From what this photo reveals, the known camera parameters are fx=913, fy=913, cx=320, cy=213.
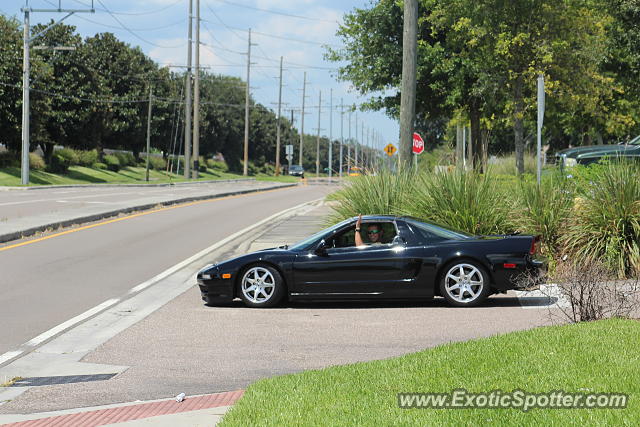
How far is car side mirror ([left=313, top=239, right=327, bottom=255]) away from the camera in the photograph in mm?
12148

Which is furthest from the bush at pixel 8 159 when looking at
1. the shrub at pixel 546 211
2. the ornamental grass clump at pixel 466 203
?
the shrub at pixel 546 211

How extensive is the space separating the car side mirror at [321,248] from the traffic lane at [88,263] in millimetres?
3059

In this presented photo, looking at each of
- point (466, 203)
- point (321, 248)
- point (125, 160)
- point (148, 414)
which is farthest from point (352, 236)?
point (125, 160)

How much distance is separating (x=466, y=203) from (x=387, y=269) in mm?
4179

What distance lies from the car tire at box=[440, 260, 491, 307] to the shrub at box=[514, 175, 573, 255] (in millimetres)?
2949

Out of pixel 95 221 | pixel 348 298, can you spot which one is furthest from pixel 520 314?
pixel 95 221

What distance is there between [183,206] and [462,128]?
A: 16.7 m

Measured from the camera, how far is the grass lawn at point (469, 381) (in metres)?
5.70

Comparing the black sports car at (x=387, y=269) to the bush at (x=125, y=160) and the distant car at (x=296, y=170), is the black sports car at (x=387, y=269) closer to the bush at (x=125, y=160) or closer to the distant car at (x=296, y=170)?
the bush at (x=125, y=160)

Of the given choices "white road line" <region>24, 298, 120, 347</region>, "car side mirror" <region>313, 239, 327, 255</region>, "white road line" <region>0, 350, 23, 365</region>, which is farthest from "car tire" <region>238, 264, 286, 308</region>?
"white road line" <region>0, 350, 23, 365</region>

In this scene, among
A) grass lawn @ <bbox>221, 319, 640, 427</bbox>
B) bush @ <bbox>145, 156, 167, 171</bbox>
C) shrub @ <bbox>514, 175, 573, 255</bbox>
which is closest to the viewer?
grass lawn @ <bbox>221, 319, 640, 427</bbox>

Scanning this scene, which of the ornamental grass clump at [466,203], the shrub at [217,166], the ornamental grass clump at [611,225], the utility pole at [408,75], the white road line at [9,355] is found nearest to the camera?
the white road line at [9,355]

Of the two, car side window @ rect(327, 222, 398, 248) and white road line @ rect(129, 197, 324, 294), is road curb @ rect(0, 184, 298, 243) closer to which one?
white road line @ rect(129, 197, 324, 294)

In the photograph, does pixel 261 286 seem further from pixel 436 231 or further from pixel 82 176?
pixel 82 176
